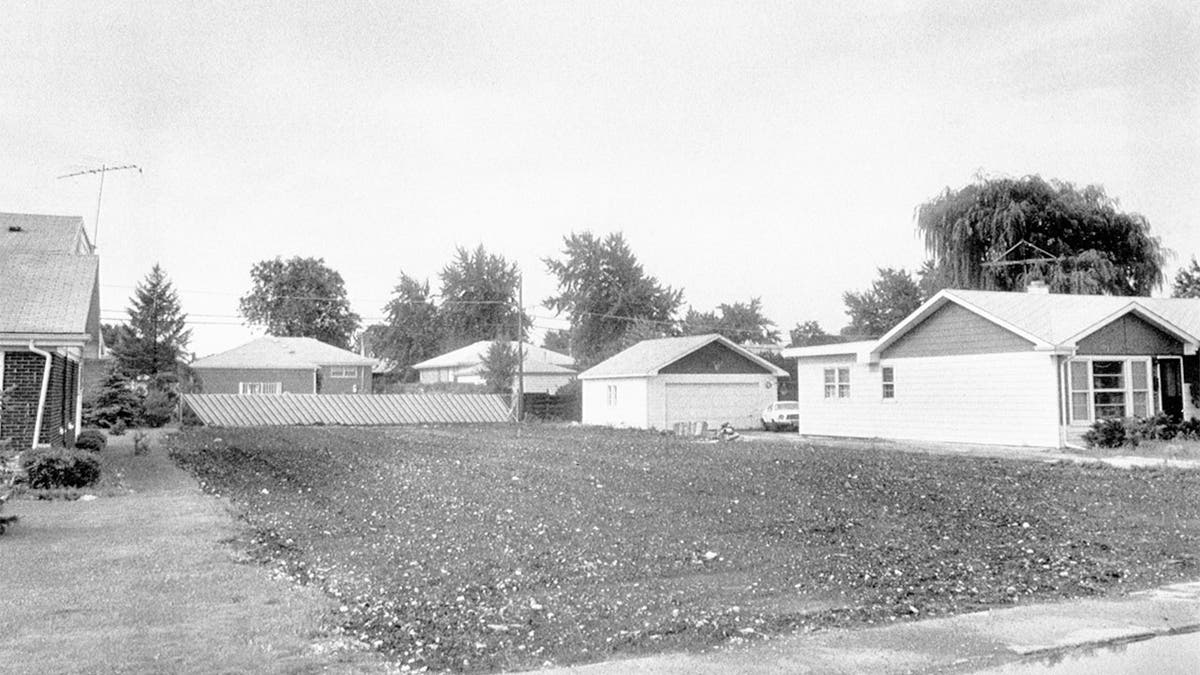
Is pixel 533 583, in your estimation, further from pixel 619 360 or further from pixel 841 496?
pixel 619 360

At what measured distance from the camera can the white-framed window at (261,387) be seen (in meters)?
58.2

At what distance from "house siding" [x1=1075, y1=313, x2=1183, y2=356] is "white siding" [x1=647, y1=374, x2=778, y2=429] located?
Answer: 57.5 ft

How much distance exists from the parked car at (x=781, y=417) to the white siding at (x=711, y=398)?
156 centimetres

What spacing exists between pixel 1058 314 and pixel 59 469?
75.8 ft

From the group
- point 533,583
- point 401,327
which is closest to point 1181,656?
point 533,583

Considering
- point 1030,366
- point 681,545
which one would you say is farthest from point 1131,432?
point 681,545

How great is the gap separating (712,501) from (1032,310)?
16658 mm

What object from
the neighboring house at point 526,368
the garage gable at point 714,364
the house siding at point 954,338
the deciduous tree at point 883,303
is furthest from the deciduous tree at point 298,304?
the house siding at point 954,338

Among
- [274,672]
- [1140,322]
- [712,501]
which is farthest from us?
[1140,322]

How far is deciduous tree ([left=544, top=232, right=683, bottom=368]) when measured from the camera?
74.5 meters

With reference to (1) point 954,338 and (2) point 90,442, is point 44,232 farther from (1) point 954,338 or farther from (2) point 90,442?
(1) point 954,338

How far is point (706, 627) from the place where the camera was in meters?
6.94

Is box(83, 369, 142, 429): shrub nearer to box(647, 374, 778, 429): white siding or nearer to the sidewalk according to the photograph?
box(647, 374, 778, 429): white siding

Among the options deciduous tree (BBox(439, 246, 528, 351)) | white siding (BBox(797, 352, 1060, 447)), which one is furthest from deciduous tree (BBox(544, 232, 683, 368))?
white siding (BBox(797, 352, 1060, 447))
